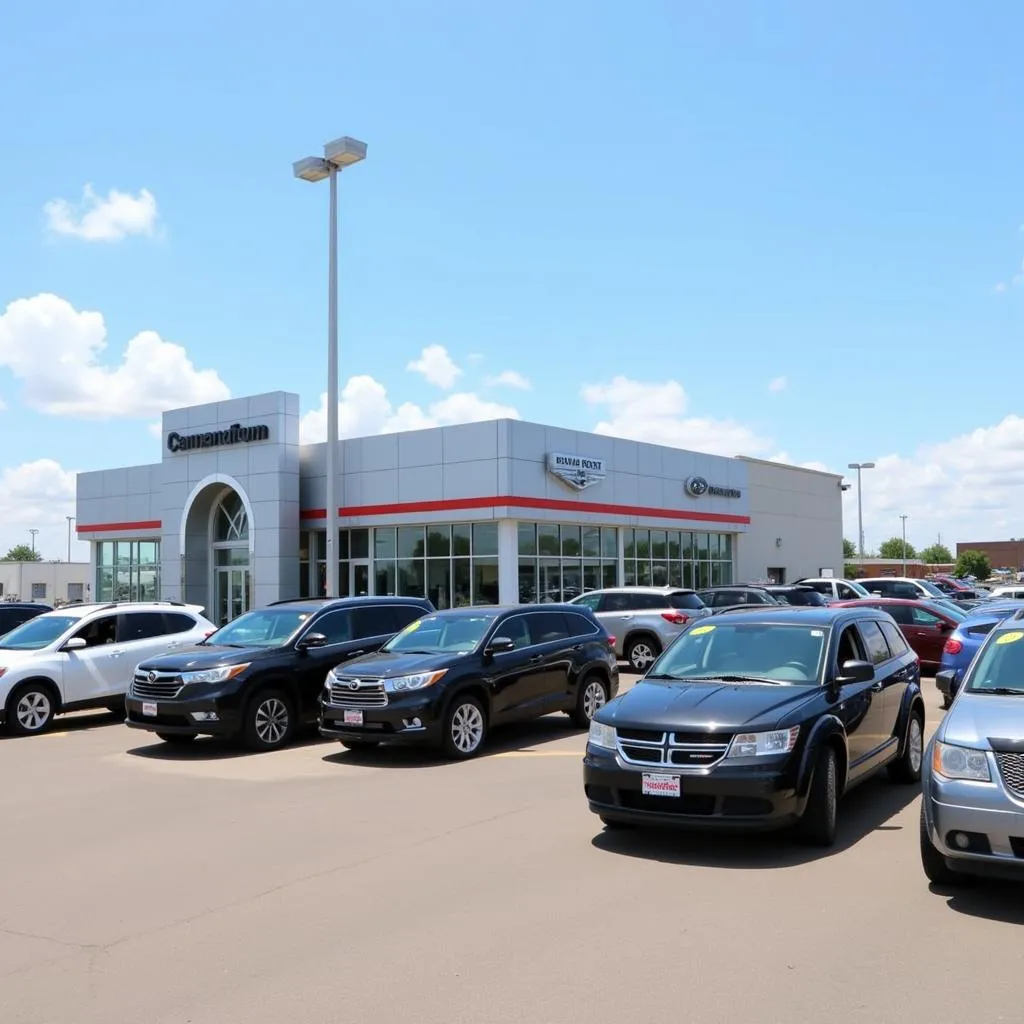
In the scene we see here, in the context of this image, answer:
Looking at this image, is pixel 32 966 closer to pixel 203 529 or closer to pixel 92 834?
pixel 92 834

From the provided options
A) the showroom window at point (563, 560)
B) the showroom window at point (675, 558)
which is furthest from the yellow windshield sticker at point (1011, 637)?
the showroom window at point (675, 558)

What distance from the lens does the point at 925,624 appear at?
66.5ft

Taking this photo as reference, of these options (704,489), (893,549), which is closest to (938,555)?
(893,549)

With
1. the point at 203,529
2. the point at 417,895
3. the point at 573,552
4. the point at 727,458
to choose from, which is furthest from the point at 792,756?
the point at 727,458

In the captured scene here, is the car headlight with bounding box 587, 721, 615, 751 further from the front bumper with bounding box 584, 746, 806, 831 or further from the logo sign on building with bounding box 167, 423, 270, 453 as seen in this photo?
the logo sign on building with bounding box 167, 423, 270, 453

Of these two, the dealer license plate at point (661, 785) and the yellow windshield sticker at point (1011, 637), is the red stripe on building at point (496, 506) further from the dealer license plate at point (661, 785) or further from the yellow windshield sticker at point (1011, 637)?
the dealer license plate at point (661, 785)

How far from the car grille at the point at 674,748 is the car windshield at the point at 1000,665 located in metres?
1.68

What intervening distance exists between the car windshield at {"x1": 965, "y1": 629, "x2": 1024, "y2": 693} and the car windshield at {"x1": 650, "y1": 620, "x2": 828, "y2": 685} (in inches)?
47.7

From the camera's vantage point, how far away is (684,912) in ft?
19.3

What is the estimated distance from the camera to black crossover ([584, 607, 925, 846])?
22.4 ft

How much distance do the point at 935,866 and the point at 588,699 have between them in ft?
24.6

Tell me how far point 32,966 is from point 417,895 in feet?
7.06

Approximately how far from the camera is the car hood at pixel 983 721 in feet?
19.2

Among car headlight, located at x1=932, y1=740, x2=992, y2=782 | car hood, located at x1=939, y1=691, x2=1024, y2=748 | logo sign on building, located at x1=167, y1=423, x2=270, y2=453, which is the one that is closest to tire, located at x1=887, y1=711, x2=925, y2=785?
car hood, located at x1=939, y1=691, x2=1024, y2=748
